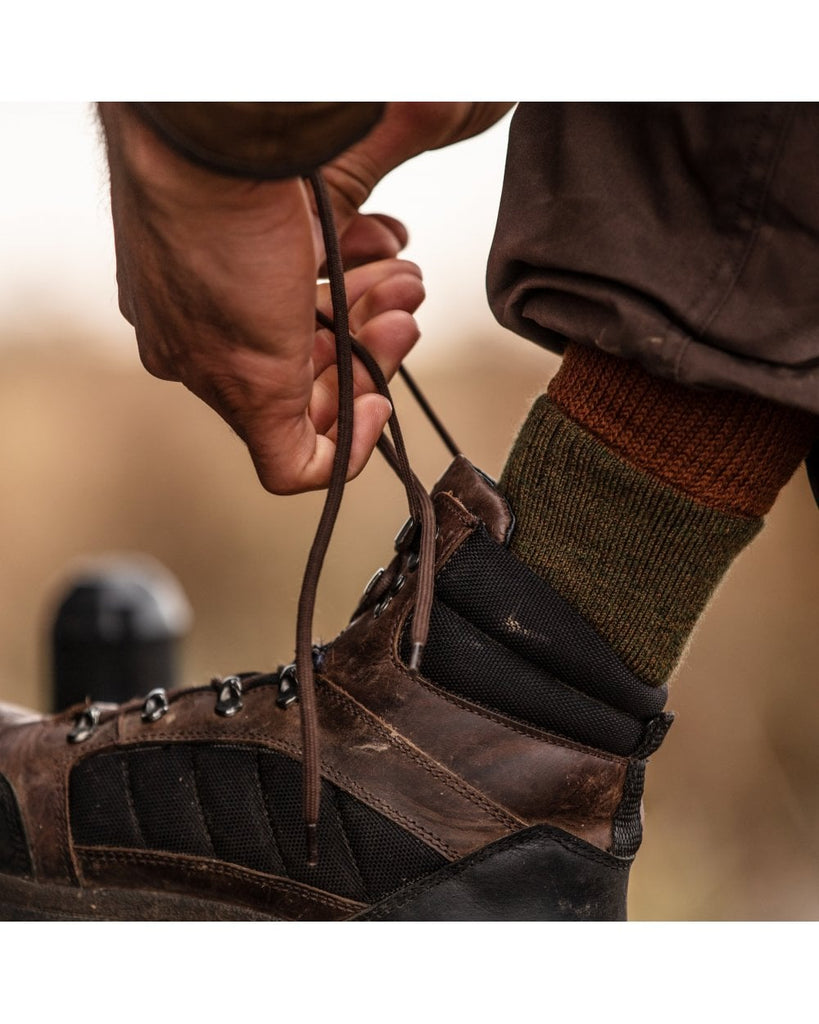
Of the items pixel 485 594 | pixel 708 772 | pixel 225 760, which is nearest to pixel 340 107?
pixel 485 594

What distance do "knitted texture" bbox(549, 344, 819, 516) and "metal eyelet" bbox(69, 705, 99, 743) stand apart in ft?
1.49

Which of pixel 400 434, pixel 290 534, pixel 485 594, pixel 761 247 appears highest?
pixel 761 247

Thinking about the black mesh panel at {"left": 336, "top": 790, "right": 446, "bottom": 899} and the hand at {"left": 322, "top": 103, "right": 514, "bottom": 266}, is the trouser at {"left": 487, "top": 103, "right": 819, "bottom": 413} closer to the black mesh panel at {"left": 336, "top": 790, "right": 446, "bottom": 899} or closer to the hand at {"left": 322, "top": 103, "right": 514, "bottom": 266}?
the hand at {"left": 322, "top": 103, "right": 514, "bottom": 266}

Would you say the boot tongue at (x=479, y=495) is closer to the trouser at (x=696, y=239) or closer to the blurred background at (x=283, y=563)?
the trouser at (x=696, y=239)

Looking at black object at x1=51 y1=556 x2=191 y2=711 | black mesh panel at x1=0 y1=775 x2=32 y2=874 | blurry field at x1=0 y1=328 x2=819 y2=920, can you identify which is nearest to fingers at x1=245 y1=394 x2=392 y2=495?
black mesh panel at x1=0 y1=775 x2=32 y2=874

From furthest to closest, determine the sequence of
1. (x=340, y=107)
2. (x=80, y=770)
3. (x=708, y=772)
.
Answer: (x=708, y=772) → (x=80, y=770) → (x=340, y=107)

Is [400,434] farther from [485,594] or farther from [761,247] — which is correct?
[761,247]

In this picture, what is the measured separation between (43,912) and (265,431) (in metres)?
0.40

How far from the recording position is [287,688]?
683mm

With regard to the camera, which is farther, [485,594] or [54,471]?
[54,471]

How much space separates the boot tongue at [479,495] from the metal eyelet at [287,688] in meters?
0.17

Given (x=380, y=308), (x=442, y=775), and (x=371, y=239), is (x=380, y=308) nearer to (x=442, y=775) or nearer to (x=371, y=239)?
(x=371, y=239)

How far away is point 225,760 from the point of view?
2.27ft

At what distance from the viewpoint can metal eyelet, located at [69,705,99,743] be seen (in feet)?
2.45
